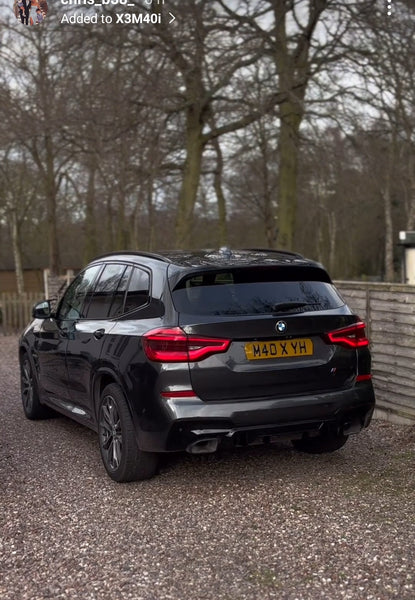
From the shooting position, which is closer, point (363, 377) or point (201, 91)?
point (363, 377)

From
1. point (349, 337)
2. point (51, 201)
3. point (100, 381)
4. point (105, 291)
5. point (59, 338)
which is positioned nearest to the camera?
point (349, 337)

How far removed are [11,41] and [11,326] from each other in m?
7.98

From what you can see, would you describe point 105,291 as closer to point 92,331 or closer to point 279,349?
point 92,331

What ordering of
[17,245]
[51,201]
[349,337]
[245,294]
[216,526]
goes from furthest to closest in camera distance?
[17,245]
[51,201]
[349,337]
[245,294]
[216,526]

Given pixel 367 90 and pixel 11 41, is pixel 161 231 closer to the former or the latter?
pixel 11 41

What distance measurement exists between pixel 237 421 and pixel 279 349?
57cm

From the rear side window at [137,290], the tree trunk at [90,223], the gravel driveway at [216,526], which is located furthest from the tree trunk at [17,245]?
the rear side window at [137,290]

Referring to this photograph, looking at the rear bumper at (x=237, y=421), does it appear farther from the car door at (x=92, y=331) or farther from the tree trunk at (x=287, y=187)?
the tree trunk at (x=287, y=187)

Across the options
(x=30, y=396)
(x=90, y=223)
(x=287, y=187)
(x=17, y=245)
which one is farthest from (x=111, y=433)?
(x=17, y=245)

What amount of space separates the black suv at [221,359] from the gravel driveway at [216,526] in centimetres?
37

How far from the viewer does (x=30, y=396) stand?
7.87m

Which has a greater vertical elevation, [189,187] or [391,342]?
[189,187]

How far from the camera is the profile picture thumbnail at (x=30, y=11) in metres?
14.9

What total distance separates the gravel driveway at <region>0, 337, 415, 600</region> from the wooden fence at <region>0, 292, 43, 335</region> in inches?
578
